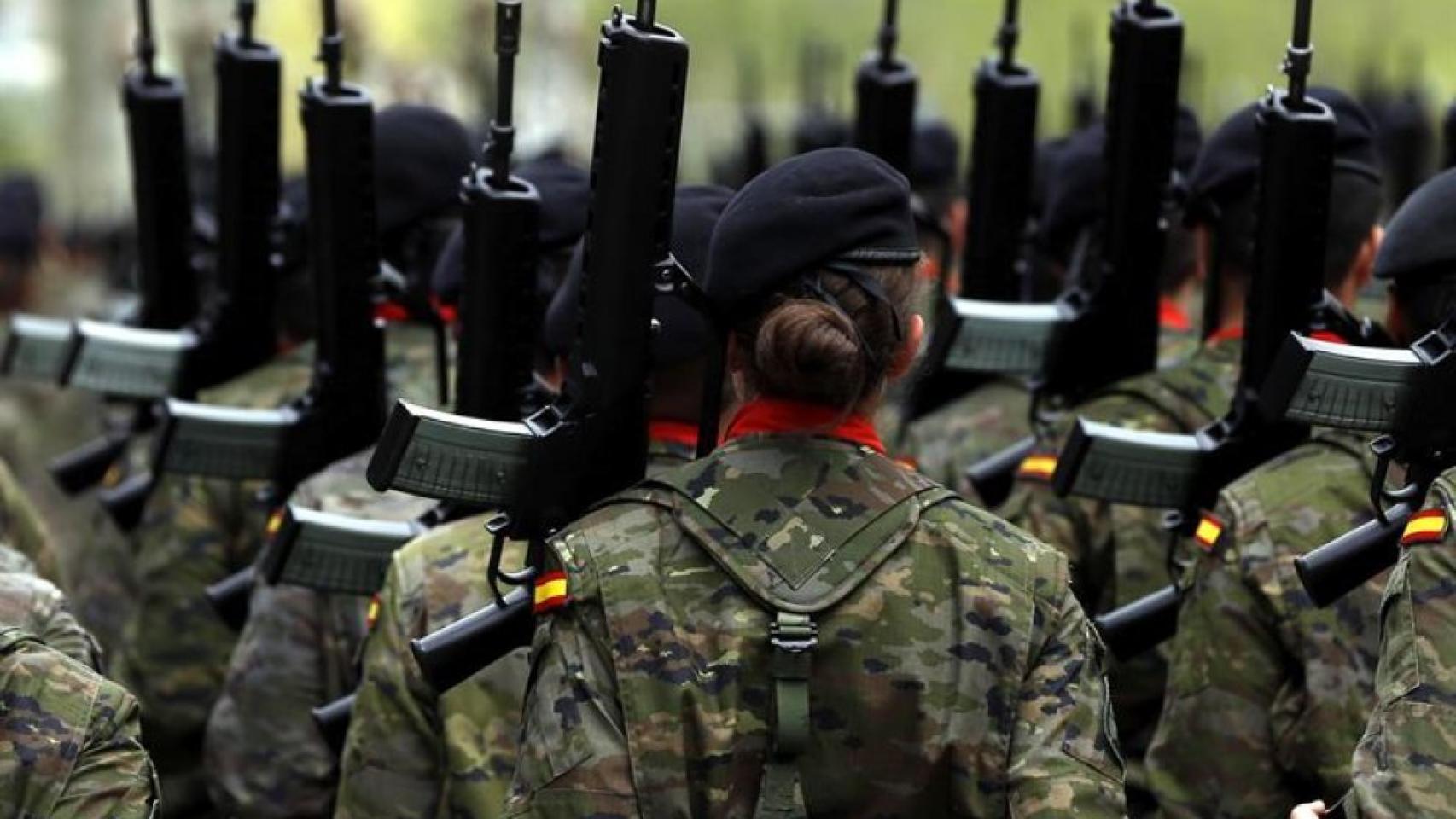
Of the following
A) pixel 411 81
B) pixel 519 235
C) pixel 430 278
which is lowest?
pixel 411 81

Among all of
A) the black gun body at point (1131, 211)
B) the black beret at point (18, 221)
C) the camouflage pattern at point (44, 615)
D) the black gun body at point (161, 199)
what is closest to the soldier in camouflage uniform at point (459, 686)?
the camouflage pattern at point (44, 615)

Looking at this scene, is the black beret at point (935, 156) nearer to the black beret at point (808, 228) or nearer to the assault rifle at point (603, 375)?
the assault rifle at point (603, 375)

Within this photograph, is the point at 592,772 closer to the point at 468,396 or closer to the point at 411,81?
the point at 468,396

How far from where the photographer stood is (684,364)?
14.7 feet

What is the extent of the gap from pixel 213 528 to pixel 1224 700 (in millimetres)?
2711

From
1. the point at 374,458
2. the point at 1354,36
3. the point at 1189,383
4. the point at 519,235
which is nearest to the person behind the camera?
the point at 374,458

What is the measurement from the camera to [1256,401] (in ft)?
17.2

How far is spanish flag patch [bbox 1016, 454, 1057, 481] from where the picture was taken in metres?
5.98

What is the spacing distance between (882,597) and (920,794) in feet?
0.86

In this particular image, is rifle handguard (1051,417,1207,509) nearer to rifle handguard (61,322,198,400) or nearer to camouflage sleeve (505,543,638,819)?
camouflage sleeve (505,543,638,819)

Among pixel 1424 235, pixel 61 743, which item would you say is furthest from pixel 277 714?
pixel 1424 235

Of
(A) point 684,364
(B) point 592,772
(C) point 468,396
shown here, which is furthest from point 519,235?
(B) point 592,772

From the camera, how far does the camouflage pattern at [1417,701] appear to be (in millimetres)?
3686

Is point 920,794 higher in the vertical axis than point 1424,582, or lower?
lower
